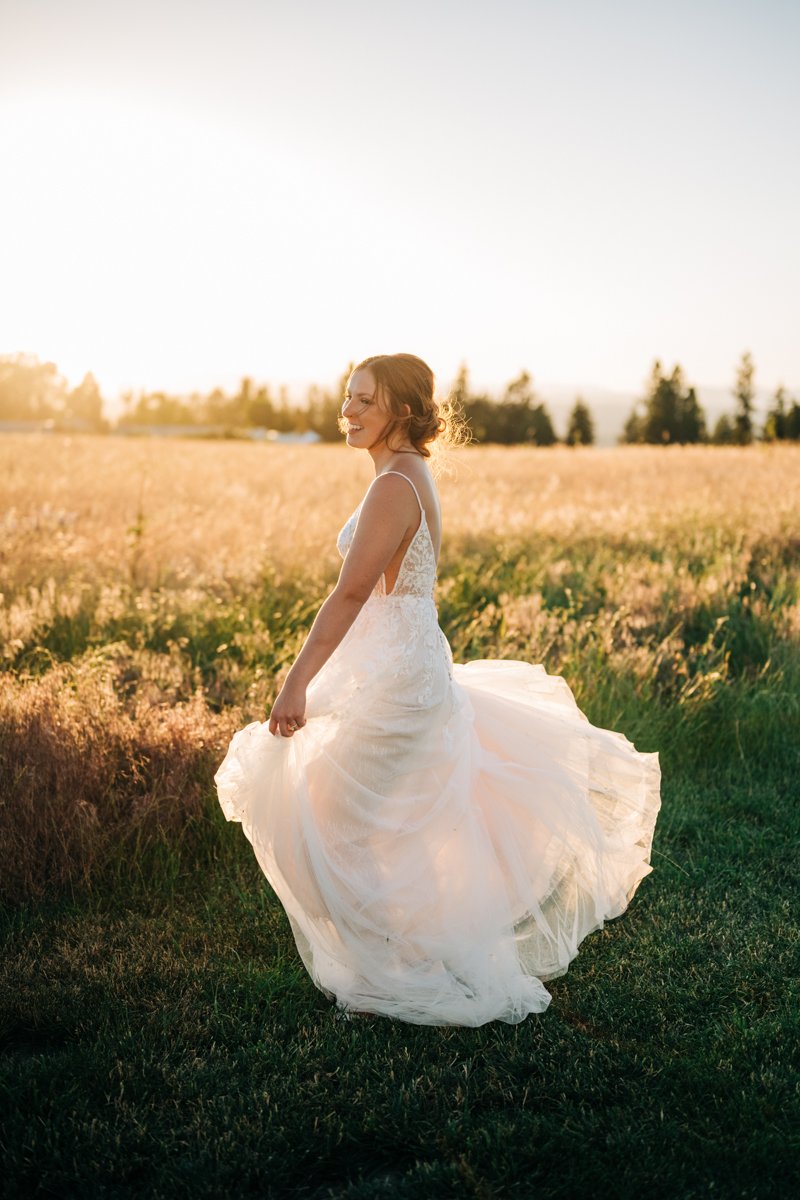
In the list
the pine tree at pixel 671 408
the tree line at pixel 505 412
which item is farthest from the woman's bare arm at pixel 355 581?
the pine tree at pixel 671 408

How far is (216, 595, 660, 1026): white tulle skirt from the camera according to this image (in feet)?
10.2

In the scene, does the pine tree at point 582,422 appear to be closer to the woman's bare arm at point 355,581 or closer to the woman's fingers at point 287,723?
the woman's bare arm at point 355,581

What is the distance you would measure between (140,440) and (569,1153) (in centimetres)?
2670

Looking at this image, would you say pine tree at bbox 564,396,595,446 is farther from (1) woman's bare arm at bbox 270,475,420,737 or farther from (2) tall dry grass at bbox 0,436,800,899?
→ (1) woman's bare arm at bbox 270,475,420,737

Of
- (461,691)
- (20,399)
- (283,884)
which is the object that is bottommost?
(283,884)

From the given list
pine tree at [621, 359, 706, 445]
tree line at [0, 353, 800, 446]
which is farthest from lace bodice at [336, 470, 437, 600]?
pine tree at [621, 359, 706, 445]

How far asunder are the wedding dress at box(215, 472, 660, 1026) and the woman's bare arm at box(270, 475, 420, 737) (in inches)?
4.3

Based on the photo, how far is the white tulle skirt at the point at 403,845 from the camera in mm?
3113

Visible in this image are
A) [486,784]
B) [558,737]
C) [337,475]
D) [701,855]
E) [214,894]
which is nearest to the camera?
[486,784]

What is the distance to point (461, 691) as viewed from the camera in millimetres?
3559

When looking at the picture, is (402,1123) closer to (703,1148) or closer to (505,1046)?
(505,1046)

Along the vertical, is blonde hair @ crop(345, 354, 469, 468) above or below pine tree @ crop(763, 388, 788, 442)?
below

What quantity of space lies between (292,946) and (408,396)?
2.13 metres

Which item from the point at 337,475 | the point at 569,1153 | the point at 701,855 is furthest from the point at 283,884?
the point at 337,475
